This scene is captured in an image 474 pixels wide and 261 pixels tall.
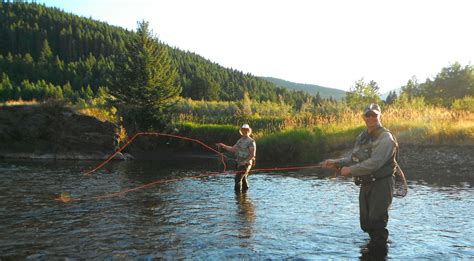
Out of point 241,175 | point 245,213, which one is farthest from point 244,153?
point 245,213

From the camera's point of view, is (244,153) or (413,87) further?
(413,87)

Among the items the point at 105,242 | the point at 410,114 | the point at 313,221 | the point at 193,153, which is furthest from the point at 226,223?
the point at 193,153

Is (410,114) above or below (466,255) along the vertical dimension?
above

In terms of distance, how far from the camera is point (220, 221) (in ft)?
29.4

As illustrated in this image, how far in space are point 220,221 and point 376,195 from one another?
3.49m

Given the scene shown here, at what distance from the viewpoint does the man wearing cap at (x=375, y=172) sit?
6469mm

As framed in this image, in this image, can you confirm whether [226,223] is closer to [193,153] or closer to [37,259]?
[37,259]

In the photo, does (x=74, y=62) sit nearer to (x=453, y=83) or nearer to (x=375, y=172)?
(x=453, y=83)

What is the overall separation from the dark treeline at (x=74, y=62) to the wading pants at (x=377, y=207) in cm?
8413

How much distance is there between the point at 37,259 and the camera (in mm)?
6496

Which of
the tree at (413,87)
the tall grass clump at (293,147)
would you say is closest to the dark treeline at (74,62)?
the tree at (413,87)

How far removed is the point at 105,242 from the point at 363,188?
172 inches

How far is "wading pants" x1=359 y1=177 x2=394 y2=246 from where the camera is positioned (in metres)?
6.64

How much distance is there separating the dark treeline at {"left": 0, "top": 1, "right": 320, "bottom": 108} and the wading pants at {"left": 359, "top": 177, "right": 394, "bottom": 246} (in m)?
84.1
